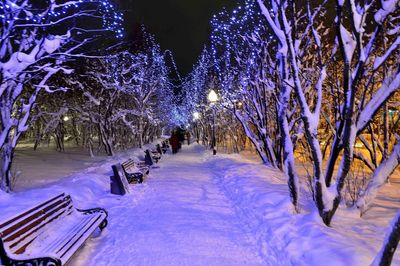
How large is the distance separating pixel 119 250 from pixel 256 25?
44.4 feet

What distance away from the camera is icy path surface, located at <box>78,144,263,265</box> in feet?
19.8

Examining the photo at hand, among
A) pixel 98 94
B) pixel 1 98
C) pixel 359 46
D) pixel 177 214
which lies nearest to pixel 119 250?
pixel 177 214

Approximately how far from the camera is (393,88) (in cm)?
576

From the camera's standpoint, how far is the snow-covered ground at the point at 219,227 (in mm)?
5891

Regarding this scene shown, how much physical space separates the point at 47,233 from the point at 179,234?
93.7 inches

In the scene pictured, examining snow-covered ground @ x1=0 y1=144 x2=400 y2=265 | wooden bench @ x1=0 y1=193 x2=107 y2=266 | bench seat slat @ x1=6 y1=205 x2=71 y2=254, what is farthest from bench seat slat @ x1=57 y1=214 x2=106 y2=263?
bench seat slat @ x1=6 y1=205 x2=71 y2=254

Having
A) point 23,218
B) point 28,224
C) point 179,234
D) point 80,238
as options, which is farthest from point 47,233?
point 179,234

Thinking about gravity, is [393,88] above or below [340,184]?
above

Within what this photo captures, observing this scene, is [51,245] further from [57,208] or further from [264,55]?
[264,55]

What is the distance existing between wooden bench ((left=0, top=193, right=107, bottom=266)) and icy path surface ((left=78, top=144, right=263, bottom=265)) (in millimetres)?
467

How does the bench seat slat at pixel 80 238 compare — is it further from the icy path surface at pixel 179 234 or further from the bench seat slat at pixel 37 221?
the bench seat slat at pixel 37 221

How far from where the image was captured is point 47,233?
19.9 feet

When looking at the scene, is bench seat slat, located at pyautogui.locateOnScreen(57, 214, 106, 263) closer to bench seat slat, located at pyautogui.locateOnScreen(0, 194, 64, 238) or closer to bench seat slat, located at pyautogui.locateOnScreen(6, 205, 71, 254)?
bench seat slat, located at pyautogui.locateOnScreen(6, 205, 71, 254)

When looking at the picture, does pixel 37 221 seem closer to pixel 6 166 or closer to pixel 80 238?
pixel 80 238
